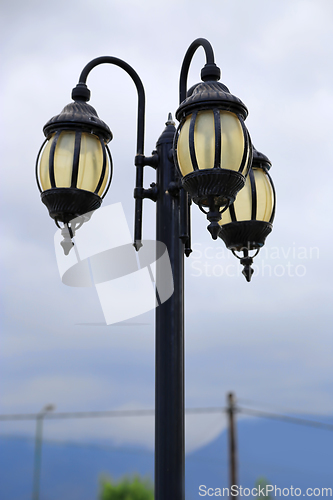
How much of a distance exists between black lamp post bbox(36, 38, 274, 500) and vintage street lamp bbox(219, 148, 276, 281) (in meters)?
0.67

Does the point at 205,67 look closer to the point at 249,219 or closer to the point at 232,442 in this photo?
the point at 249,219

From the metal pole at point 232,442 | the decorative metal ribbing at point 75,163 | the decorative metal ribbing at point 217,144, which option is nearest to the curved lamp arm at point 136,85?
the decorative metal ribbing at point 75,163

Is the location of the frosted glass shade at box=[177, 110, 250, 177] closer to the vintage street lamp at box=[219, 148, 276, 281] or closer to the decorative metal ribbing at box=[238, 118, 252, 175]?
the decorative metal ribbing at box=[238, 118, 252, 175]

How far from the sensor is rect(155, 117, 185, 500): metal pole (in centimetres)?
203

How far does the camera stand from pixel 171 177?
243 centimetres

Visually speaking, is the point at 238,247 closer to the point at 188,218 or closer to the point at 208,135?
the point at 188,218

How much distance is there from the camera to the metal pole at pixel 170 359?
203 cm

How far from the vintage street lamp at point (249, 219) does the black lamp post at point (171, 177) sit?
0.67 meters

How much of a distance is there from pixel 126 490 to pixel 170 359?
35.8 m

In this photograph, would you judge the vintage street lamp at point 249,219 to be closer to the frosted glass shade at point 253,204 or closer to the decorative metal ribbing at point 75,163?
the frosted glass shade at point 253,204

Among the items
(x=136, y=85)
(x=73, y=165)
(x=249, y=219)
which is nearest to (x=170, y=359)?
(x=73, y=165)

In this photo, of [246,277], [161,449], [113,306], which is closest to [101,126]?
[113,306]

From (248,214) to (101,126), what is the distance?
3.48 feet

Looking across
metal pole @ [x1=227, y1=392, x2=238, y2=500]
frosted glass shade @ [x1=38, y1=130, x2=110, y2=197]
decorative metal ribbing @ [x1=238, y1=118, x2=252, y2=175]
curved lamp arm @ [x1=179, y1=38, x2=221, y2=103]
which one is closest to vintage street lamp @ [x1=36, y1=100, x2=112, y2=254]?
frosted glass shade @ [x1=38, y1=130, x2=110, y2=197]
